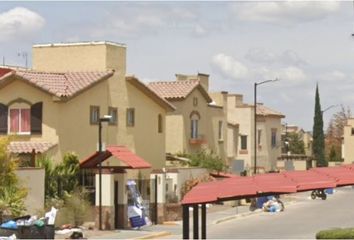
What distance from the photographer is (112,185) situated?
1636 inches

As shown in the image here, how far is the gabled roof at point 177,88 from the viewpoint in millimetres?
62562

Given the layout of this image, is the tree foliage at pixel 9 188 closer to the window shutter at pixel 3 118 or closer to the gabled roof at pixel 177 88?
the window shutter at pixel 3 118

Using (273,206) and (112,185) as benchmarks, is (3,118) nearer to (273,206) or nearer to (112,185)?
(112,185)

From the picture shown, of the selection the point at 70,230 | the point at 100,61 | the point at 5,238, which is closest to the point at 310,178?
the point at 5,238

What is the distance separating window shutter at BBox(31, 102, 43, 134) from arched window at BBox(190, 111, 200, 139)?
20.8 meters

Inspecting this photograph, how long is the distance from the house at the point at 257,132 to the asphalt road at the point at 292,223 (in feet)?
57.1

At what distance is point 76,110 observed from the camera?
45000mm

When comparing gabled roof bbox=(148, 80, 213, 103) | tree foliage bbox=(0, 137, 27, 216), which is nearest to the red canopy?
tree foliage bbox=(0, 137, 27, 216)

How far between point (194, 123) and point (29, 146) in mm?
22815

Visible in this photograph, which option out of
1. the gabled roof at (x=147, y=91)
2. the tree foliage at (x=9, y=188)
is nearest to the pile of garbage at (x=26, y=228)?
the tree foliage at (x=9, y=188)

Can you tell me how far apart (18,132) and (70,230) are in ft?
30.8

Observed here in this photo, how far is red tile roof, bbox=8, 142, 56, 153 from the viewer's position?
1678 inches

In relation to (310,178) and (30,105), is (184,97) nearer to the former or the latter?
(30,105)

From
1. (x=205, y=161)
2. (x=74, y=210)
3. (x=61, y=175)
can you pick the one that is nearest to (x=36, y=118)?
(x=61, y=175)
